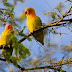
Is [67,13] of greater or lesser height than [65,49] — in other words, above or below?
above

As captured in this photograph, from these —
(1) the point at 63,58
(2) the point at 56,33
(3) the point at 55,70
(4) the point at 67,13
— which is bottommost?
(3) the point at 55,70

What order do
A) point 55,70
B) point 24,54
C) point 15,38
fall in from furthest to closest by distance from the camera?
1. point 55,70
2. point 15,38
3. point 24,54

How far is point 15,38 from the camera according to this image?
6.77 feet

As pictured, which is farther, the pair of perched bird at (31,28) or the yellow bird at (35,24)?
the yellow bird at (35,24)

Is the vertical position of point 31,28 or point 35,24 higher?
point 35,24

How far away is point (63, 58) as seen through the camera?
8.45 ft

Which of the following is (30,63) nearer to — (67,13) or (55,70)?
(55,70)

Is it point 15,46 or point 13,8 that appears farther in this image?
point 13,8

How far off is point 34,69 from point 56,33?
69 centimetres

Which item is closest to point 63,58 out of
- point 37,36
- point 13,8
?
point 13,8

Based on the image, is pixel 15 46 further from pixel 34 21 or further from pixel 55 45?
pixel 34 21

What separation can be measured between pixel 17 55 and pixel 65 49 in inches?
35.1

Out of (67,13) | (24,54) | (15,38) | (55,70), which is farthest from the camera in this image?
(55,70)

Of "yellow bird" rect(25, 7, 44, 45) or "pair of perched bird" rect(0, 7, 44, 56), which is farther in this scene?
"yellow bird" rect(25, 7, 44, 45)
